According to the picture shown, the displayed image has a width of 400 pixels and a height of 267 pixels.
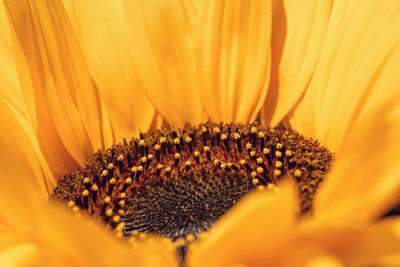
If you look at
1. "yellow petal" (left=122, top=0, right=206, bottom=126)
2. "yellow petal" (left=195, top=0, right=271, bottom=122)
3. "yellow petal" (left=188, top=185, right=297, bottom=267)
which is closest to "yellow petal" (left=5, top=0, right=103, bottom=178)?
"yellow petal" (left=122, top=0, right=206, bottom=126)

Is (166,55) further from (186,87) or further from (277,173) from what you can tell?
(277,173)

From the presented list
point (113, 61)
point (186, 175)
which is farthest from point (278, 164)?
point (113, 61)

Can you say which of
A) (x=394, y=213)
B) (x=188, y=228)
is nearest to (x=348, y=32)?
(x=394, y=213)

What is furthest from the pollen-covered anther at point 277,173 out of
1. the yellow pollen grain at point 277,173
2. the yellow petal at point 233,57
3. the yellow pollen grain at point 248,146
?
the yellow petal at point 233,57

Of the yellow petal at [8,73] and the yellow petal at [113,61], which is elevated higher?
the yellow petal at [113,61]

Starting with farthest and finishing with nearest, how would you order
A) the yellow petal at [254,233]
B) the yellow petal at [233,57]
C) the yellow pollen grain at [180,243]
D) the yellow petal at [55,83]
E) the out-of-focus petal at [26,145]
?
1. the yellow petal at [233,57]
2. the yellow petal at [55,83]
3. the out-of-focus petal at [26,145]
4. the yellow pollen grain at [180,243]
5. the yellow petal at [254,233]

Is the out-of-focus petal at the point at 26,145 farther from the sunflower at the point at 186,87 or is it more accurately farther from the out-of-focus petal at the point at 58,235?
the out-of-focus petal at the point at 58,235
